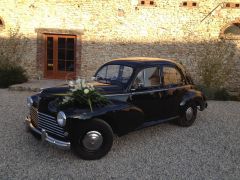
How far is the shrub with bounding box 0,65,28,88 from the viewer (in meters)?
10.8

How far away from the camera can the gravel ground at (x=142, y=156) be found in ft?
13.3

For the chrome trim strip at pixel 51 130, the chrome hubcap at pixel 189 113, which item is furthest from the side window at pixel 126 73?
the chrome hubcap at pixel 189 113

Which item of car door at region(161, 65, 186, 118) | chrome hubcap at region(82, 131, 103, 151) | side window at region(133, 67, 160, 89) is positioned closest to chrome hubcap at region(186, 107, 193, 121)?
car door at region(161, 65, 186, 118)

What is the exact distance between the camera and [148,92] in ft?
17.3

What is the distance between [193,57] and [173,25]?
1.47m

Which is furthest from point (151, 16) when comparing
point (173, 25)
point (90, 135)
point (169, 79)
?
point (90, 135)

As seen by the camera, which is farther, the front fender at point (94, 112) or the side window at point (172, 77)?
the side window at point (172, 77)

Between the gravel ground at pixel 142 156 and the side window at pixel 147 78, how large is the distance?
1082 millimetres

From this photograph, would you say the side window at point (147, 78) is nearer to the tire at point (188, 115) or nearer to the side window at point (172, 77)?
the side window at point (172, 77)

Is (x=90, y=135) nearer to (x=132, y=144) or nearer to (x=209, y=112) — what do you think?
(x=132, y=144)

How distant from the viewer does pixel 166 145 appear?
520 cm

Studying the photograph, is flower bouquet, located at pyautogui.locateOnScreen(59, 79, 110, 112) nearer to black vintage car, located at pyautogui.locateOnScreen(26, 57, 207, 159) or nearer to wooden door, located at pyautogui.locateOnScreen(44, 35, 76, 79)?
black vintage car, located at pyautogui.locateOnScreen(26, 57, 207, 159)

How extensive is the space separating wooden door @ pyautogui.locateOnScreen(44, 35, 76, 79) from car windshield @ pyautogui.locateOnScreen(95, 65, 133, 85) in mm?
6353

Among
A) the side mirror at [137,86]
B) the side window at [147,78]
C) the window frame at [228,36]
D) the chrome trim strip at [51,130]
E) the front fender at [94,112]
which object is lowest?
the chrome trim strip at [51,130]
